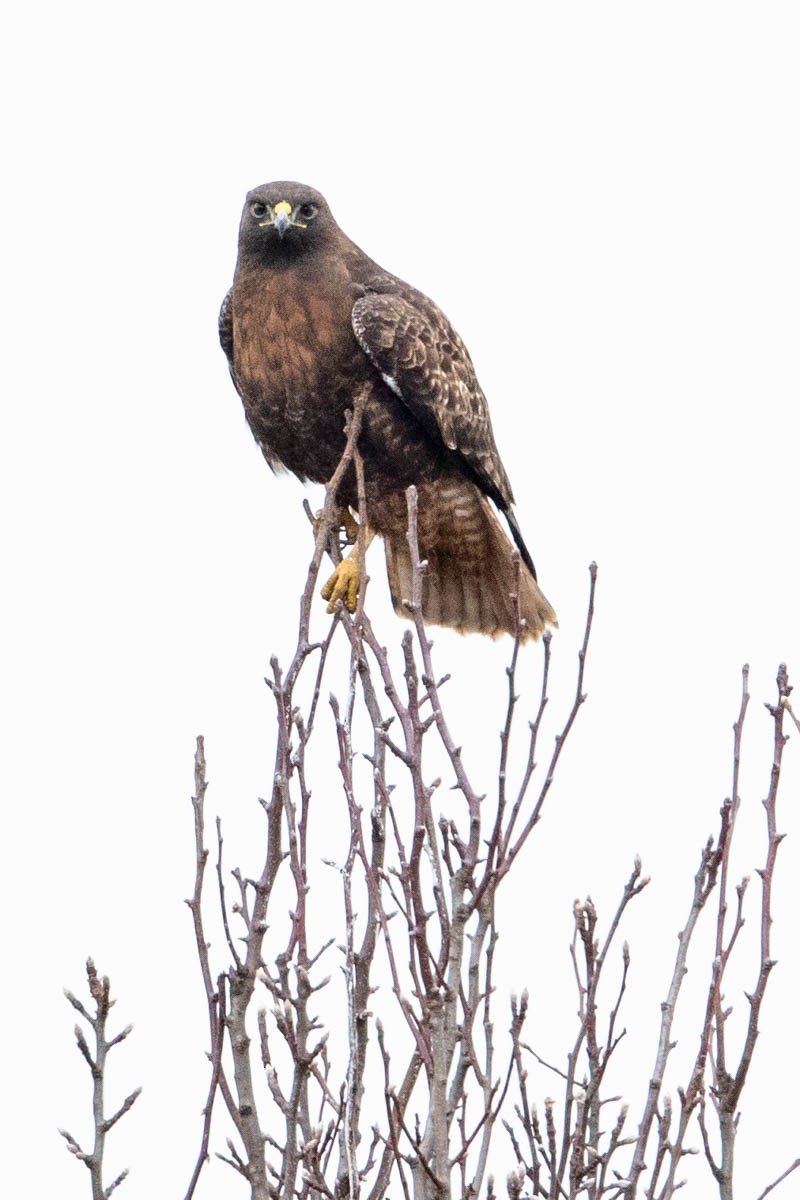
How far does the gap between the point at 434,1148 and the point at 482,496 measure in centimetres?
447

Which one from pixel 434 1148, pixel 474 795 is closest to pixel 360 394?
pixel 474 795

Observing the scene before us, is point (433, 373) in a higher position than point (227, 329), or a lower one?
lower

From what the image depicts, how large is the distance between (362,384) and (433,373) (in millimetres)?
309

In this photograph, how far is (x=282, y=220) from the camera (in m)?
6.46

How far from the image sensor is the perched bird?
639 centimetres

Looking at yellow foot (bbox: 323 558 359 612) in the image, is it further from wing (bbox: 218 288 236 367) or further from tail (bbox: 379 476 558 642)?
wing (bbox: 218 288 236 367)

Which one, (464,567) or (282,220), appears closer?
(282,220)

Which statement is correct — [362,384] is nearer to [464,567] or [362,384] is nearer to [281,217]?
[281,217]

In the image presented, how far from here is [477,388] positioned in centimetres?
704

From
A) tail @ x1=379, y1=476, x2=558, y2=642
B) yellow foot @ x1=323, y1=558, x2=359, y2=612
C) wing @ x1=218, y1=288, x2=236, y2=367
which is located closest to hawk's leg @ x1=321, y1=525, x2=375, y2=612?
yellow foot @ x1=323, y1=558, x2=359, y2=612

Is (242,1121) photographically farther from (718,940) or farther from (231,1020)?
(718,940)

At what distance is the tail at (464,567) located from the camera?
6.95 m

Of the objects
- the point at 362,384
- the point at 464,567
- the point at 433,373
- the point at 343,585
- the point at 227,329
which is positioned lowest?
the point at 343,585

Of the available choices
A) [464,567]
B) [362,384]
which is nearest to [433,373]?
[362,384]
